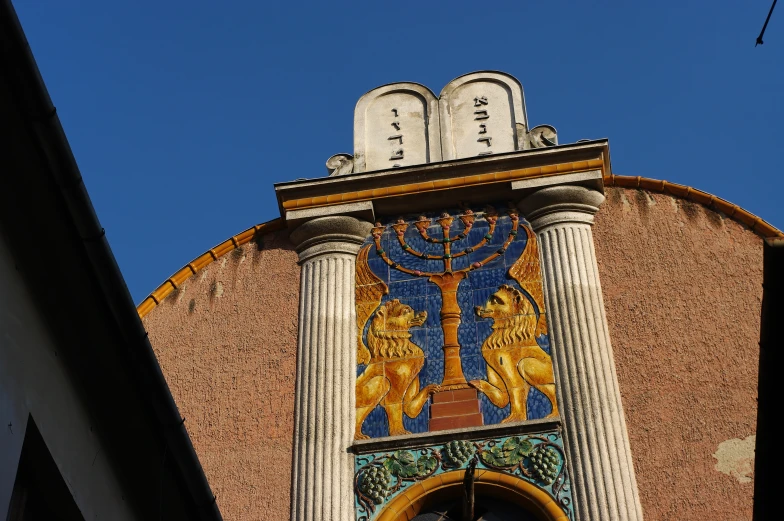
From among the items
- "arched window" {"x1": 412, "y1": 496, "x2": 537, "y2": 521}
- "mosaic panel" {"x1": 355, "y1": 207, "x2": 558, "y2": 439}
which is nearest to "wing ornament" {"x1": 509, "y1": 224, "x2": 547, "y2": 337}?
"mosaic panel" {"x1": 355, "y1": 207, "x2": 558, "y2": 439}

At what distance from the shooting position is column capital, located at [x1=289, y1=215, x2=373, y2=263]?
12.8m

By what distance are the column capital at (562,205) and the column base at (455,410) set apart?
1.90m

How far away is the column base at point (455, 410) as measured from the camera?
1130cm

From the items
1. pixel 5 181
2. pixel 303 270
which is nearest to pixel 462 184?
pixel 303 270

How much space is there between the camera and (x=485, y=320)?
11984mm

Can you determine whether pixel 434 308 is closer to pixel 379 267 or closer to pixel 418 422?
pixel 379 267

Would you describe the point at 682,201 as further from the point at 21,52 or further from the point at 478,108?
the point at 21,52

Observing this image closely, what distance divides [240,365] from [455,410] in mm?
1979

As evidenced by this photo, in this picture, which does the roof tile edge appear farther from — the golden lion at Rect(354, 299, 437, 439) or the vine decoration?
the vine decoration

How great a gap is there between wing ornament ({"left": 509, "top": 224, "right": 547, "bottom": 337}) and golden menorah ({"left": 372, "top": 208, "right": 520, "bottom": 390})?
193mm

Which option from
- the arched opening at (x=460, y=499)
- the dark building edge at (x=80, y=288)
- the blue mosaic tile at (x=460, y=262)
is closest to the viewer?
the dark building edge at (x=80, y=288)

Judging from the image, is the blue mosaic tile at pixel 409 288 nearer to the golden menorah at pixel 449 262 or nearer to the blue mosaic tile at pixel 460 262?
the golden menorah at pixel 449 262

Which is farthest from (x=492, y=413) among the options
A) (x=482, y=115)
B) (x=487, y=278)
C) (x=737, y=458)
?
(x=482, y=115)

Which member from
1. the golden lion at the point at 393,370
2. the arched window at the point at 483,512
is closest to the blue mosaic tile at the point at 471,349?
the golden lion at the point at 393,370
